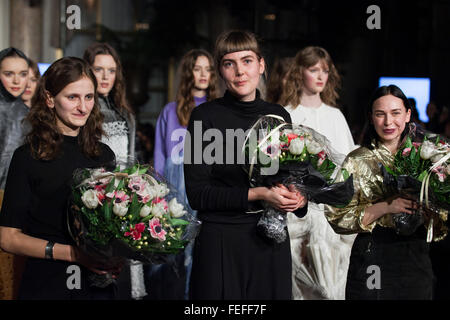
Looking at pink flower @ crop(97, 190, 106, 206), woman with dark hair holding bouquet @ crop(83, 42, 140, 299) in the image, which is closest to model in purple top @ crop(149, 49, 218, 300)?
woman with dark hair holding bouquet @ crop(83, 42, 140, 299)

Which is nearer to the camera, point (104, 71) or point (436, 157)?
point (436, 157)

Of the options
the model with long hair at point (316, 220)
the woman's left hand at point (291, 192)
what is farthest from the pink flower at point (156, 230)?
the model with long hair at point (316, 220)

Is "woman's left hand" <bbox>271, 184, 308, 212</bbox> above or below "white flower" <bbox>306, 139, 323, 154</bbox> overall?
below

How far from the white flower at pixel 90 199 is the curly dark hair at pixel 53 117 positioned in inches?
10.6

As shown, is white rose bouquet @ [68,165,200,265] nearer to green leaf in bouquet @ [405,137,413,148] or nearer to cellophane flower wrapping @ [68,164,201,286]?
cellophane flower wrapping @ [68,164,201,286]

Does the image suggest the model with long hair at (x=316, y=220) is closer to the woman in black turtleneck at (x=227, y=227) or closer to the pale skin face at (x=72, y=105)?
the woman in black turtleneck at (x=227, y=227)

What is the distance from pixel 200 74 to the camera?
496 cm

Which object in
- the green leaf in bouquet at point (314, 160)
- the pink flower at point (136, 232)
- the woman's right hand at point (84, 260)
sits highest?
the green leaf in bouquet at point (314, 160)

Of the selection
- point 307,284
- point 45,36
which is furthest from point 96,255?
point 45,36

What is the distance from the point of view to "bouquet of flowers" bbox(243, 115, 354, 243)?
2486 mm

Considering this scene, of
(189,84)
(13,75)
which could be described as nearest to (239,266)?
(189,84)

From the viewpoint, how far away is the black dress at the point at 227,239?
2.65m

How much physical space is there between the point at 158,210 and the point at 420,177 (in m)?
1.07

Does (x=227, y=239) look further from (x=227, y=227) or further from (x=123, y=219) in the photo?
(x=123, y=219)
